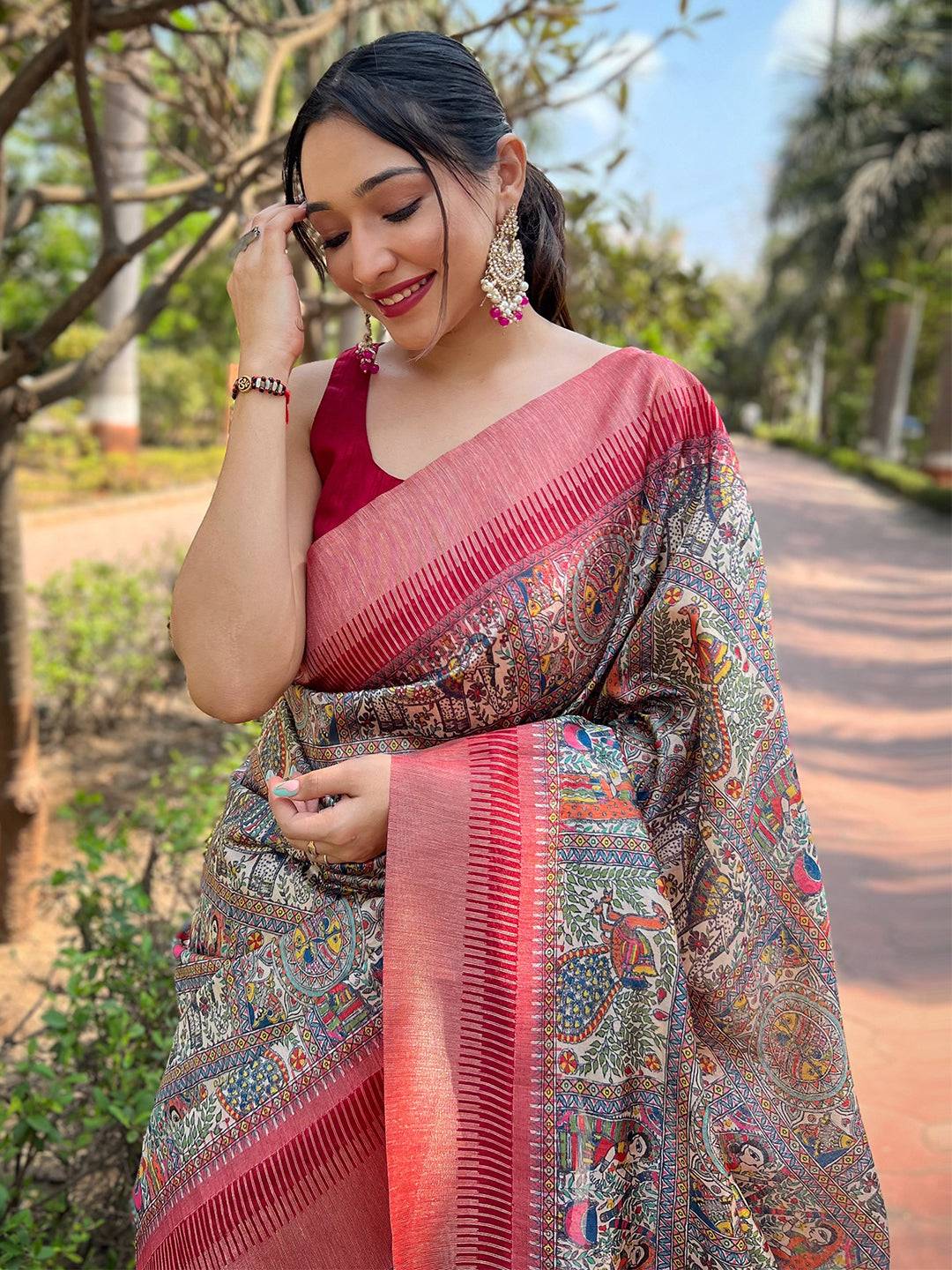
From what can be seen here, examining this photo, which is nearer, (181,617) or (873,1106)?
(181,617)

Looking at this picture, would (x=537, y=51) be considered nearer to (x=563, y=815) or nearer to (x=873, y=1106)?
(x=563, y=815)

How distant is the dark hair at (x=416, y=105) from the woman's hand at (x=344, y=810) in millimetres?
559

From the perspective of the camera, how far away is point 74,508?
42.2 feet

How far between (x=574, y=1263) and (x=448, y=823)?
51 cm

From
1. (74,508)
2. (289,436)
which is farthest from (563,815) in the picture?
(74,508)

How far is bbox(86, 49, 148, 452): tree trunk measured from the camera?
9422 mm

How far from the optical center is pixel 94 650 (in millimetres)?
5879

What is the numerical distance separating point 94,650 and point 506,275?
4689 millimetres

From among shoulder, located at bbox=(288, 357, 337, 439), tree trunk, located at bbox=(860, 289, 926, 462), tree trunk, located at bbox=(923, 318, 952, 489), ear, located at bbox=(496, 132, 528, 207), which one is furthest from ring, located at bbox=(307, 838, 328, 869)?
tree trunk, located at bbox=(860, 289, 926, 462)

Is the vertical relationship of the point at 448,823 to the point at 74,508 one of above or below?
above

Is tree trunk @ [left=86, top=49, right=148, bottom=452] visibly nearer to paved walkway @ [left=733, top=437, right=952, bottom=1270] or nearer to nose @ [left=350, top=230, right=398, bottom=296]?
paved walkway @ [left=733, top=437, right=952, bottom=1270]

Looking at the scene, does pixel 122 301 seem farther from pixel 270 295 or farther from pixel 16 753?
pixel 270 295

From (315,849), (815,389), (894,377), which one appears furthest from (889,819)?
(815,389)

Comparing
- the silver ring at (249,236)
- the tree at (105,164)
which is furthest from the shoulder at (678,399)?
the tree at (105,164)
